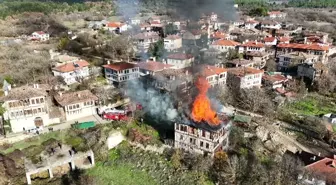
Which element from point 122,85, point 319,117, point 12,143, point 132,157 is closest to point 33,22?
point 122,85

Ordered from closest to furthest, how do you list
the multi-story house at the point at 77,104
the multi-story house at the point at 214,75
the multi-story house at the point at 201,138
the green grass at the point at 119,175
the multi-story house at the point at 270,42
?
the green grass at the point at 119,175, the multi-story house at the point at 201,138, the multi-story house at the point at 77,104, the multi-story house at the point at 214,75, the multi-story house at the point at 270,42

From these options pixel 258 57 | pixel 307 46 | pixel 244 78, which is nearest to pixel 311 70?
pixel 258 57

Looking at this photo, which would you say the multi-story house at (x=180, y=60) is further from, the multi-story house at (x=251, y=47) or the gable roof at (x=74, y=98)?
the gable roof at (x=74, y=98)

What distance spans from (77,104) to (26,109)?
5173 millimetres

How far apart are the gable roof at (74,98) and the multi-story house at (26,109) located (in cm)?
194

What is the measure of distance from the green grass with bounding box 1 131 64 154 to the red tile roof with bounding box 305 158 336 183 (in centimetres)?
2321

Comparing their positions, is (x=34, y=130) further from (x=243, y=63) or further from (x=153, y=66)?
(x=243, y=63)

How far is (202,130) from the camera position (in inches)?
1194

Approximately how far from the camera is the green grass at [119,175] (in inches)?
1145

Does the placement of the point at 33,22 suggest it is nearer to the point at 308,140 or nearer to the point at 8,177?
the point at 8,177

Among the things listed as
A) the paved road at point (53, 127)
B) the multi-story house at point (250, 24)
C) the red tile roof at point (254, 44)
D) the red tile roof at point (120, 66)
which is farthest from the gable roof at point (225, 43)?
the paved road at point (53, 127)

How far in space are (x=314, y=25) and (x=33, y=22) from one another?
7322cm

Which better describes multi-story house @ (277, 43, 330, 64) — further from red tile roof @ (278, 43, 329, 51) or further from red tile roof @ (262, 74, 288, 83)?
red tile roof @ (262, 74, 288, 83)

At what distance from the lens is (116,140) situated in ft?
111
